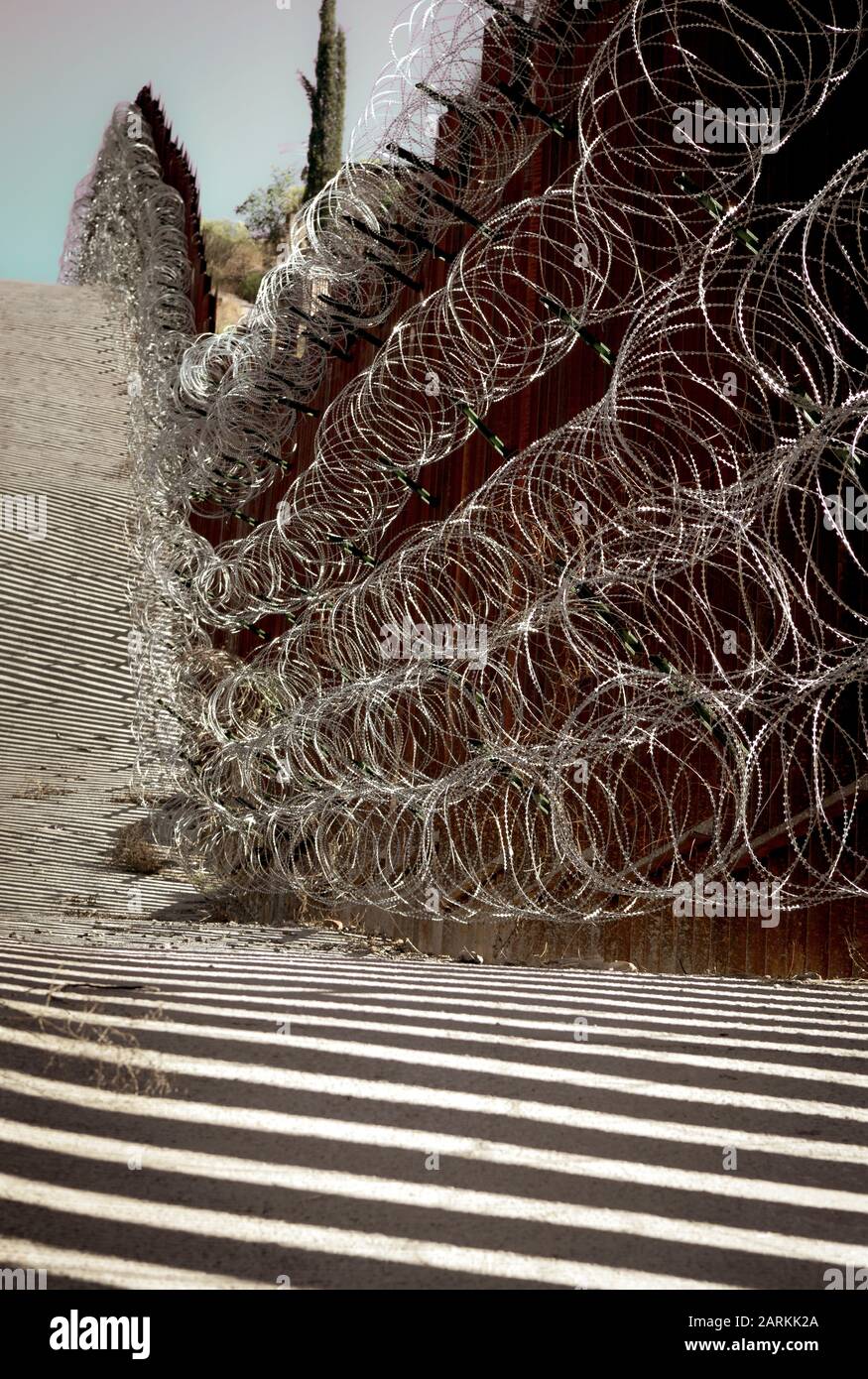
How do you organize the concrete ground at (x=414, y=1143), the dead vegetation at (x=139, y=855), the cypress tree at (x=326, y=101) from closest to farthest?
the concrete ground at (x=414, y=1143) < the dead vegetation at (x=139, y=855) < the cypress tree at (x=326, y=101)

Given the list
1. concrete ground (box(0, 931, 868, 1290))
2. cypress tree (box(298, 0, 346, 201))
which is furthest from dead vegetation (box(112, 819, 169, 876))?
cypress tree (box(298, 0, 346, 201))

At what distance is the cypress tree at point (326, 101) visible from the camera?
86.3 feet

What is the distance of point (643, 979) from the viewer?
399 cm

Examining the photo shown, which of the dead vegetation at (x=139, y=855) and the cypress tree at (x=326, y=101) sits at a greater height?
the cypress tree at (x=326, y=101)

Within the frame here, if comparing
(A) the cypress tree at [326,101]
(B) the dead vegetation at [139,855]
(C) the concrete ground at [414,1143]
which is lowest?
(C) the concrete ground at [414,1143]

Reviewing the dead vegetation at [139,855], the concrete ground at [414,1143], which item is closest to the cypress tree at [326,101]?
the dead vegetation at [139,855]

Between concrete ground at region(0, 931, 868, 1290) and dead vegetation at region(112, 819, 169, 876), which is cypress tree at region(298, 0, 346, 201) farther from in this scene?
concrete ground at region(0, 931, 868, 1290)

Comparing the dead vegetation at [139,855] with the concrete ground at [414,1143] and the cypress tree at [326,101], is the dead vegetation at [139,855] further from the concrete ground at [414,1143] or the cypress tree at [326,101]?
the cypress tree at [326,101]

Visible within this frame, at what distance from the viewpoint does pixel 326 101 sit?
27.3 m
